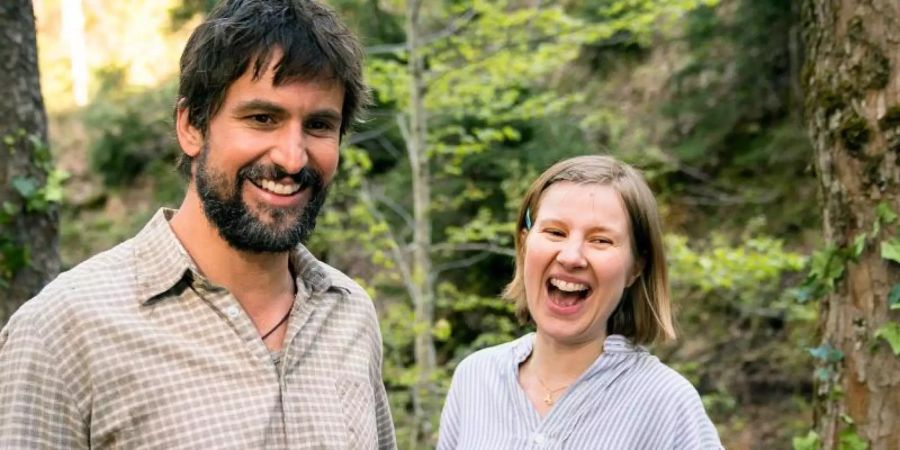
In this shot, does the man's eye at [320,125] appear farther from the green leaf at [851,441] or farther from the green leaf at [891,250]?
the green leaf at [851,441]

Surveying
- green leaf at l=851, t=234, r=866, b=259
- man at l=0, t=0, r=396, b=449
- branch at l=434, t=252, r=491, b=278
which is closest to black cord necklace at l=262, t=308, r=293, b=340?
man at l=0, t=0, r=396, b=449

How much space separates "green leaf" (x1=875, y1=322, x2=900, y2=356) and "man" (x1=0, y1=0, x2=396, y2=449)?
177 centimetres

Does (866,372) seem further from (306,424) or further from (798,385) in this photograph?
(798,385)

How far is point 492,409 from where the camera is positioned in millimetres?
2350

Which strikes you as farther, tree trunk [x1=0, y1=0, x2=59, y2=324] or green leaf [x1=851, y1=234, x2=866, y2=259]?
tree trunk [x1=0, y1=0, x2=59, y2=324]

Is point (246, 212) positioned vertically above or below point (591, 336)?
above

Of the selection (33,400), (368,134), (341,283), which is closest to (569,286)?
(341,283)

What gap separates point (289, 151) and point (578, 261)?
72 centimetres

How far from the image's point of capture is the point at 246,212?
1.94m

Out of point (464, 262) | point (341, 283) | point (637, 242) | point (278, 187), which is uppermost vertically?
point (278, 187)

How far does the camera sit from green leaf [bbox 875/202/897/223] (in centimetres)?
295

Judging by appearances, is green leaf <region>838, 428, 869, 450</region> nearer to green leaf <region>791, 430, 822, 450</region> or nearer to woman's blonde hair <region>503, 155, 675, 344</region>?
green leaf <region>791, 430, 822, 450</region>

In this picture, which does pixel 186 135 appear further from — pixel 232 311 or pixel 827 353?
pixel 827 353

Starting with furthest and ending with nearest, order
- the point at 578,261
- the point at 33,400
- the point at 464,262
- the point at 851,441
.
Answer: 1. the point at 464,262
2. the point at 851,441
3. the point at 578,261
4. the point at 33,400
